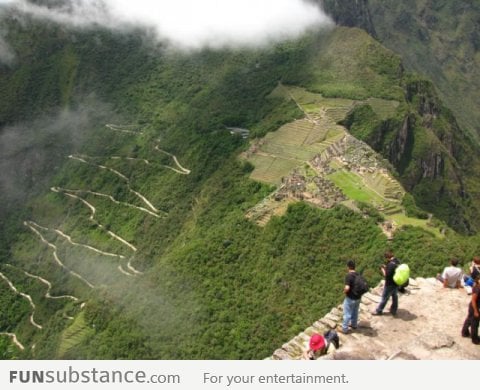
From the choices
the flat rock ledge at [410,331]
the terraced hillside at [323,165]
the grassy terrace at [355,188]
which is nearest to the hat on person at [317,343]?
the flat rock ledge at [410,331]

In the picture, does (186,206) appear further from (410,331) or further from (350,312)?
(350,312)

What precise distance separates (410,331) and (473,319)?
7.75 ft

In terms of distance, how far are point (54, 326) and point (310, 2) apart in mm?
73927

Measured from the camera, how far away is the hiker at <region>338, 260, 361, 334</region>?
65.6ft

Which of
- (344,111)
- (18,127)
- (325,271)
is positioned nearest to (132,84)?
(18,127)

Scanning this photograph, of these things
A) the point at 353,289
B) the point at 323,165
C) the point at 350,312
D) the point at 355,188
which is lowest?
the point at 323,165

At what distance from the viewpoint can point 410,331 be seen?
836 inches

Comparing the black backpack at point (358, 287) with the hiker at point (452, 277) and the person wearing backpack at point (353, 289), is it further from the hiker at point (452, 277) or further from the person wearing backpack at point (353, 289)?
the hiker at point (452, 277)

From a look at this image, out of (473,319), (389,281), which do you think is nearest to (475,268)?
(473,319)

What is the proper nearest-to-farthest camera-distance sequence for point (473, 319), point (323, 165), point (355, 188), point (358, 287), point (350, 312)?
1. point (473, 319)
2. point (358, 287)
3. point (350, 312)
4. point (355, 188)
5. point (323, 165)

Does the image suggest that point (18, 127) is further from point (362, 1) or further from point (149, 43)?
point (362, 1)

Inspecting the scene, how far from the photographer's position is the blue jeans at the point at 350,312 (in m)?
20.1

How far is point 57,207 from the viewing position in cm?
8856

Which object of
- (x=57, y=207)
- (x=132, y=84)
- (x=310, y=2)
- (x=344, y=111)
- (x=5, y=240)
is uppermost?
(x=310, y=2)
